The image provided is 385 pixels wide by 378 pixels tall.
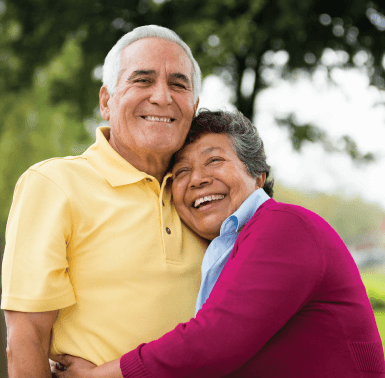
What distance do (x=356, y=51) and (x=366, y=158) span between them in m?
1.58

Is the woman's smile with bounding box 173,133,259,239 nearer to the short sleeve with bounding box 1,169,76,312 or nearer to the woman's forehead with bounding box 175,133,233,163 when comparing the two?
the woman's forehead with bounding box 175,133,233,163

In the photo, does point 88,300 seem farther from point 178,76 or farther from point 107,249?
point 178,76

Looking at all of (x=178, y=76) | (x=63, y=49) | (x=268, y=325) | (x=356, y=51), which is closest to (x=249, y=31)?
(x=356, y=51)

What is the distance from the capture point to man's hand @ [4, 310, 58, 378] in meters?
1.84

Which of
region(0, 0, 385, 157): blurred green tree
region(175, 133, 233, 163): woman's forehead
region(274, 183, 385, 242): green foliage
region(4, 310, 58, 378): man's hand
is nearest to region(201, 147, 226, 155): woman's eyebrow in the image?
region(175, 133, 233, 163): woman's forehead

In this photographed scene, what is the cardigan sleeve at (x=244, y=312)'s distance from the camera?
1624mm

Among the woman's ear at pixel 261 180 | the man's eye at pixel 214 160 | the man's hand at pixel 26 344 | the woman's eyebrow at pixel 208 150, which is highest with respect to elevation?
the woman's eyebrow at pixel 208 150

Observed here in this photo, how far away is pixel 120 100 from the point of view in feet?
8.25

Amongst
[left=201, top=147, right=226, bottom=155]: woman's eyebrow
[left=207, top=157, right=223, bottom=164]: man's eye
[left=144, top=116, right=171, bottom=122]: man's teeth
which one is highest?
[left=144, top=116, right=171, bottom=122]: man's teeth

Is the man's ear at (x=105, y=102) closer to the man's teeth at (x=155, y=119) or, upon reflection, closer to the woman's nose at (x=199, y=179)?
the man's teeth at (x=155, y=119)

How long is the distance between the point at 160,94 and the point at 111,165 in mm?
493

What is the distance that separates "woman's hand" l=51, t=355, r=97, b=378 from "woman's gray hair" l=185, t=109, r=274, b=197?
132cm

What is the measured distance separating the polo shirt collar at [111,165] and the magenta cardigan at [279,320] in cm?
78

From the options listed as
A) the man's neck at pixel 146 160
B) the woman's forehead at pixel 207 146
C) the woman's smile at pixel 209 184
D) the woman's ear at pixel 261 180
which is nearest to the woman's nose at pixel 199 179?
the woman's smile at pixel 209 184
